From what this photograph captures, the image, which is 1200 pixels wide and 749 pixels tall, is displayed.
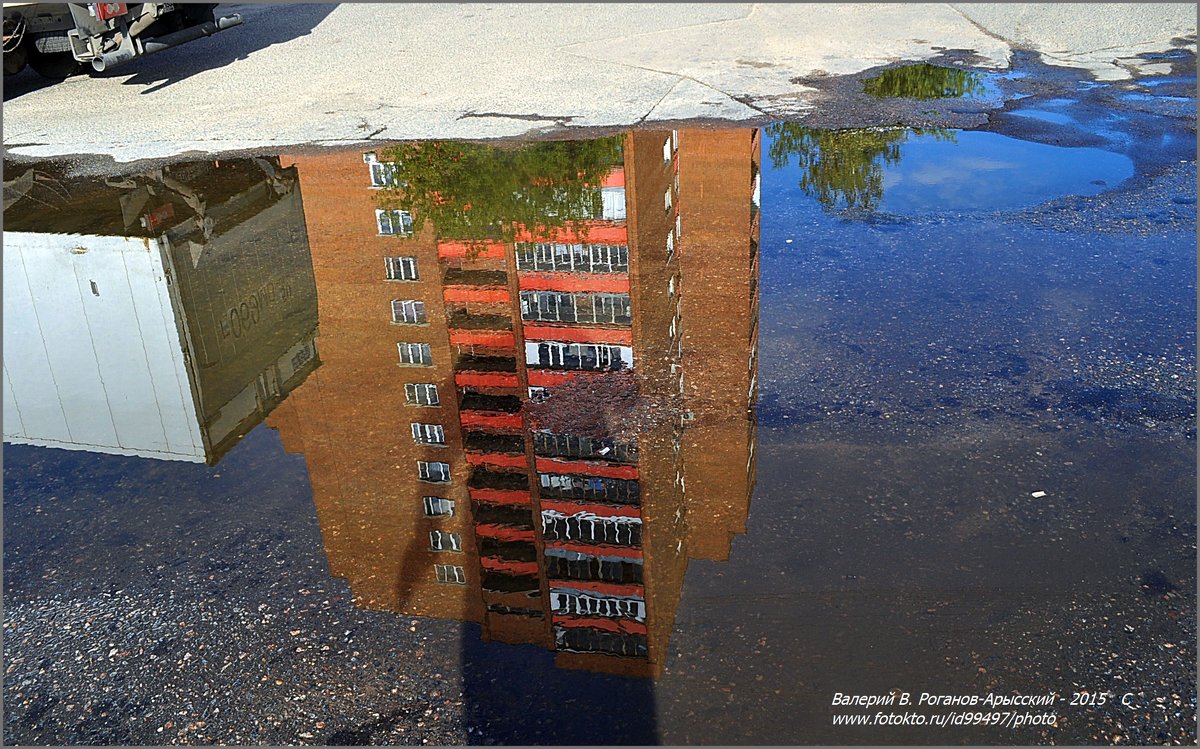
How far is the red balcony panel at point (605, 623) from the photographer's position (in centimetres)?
429

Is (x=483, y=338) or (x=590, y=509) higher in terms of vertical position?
(x=483, y=338)

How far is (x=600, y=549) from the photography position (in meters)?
4.84

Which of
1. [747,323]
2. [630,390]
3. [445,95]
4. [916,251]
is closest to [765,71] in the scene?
[445,95]

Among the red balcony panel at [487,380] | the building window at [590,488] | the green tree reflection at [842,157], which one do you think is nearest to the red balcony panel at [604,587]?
the building window at [590,488]

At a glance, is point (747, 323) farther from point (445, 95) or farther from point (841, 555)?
point (445, 95)

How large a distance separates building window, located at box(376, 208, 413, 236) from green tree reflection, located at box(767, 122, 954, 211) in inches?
145

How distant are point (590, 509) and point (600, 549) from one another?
28 cm

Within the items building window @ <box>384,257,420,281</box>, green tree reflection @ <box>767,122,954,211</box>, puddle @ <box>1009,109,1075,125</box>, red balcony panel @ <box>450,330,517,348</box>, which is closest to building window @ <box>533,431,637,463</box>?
red balcony panel @ <box>450,330,517,348</box>

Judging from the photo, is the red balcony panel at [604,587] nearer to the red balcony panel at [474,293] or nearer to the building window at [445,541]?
the building window at [445,541]

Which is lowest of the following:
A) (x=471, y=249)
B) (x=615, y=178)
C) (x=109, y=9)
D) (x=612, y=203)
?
(x=471, y=249)

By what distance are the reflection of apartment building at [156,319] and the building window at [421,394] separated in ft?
2.57

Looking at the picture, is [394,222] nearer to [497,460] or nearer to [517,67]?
[497,460]

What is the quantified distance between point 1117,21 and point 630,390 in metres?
13.1

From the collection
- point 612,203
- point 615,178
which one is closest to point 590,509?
point 612,203
